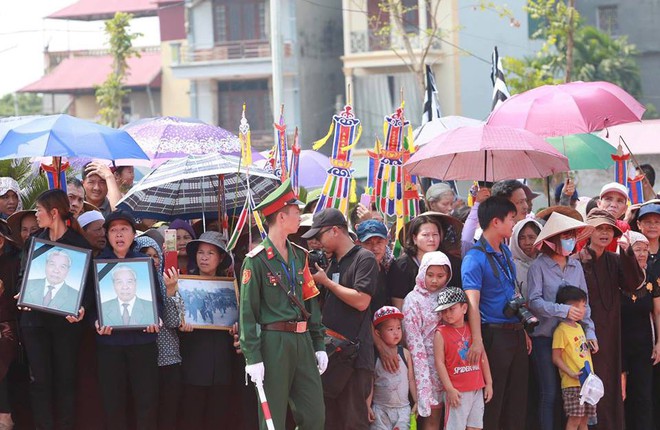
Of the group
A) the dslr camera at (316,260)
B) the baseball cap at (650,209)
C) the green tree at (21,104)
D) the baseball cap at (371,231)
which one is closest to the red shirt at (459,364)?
the baseball cap at (371,231)

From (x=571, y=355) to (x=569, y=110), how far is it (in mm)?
2296

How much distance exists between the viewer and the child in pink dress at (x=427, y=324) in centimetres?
860

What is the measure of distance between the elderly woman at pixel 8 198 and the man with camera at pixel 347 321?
3122mm

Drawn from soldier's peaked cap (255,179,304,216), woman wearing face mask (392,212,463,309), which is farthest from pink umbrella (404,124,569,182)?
soldier's peaked cap (255,179,304,216)

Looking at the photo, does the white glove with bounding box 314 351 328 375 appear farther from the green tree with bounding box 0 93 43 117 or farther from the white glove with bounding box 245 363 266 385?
the green tree with bounding box 0 93 43 117

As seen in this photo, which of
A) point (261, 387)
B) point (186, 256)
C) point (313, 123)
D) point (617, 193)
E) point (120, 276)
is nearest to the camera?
point (261, 387)

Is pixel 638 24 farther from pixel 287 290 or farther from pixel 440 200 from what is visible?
pixel 287 290

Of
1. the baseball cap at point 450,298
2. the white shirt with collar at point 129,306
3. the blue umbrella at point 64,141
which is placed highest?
the blue umbrella at point 64,141

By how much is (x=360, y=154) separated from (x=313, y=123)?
4.23 metres

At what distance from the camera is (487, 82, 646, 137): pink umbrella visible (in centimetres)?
967

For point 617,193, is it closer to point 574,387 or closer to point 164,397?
point 574,387

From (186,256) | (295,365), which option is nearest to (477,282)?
(295,365)

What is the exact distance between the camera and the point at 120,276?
825cm

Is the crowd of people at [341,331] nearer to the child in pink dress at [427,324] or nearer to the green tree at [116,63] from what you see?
the child in pink dress at [427,324]
